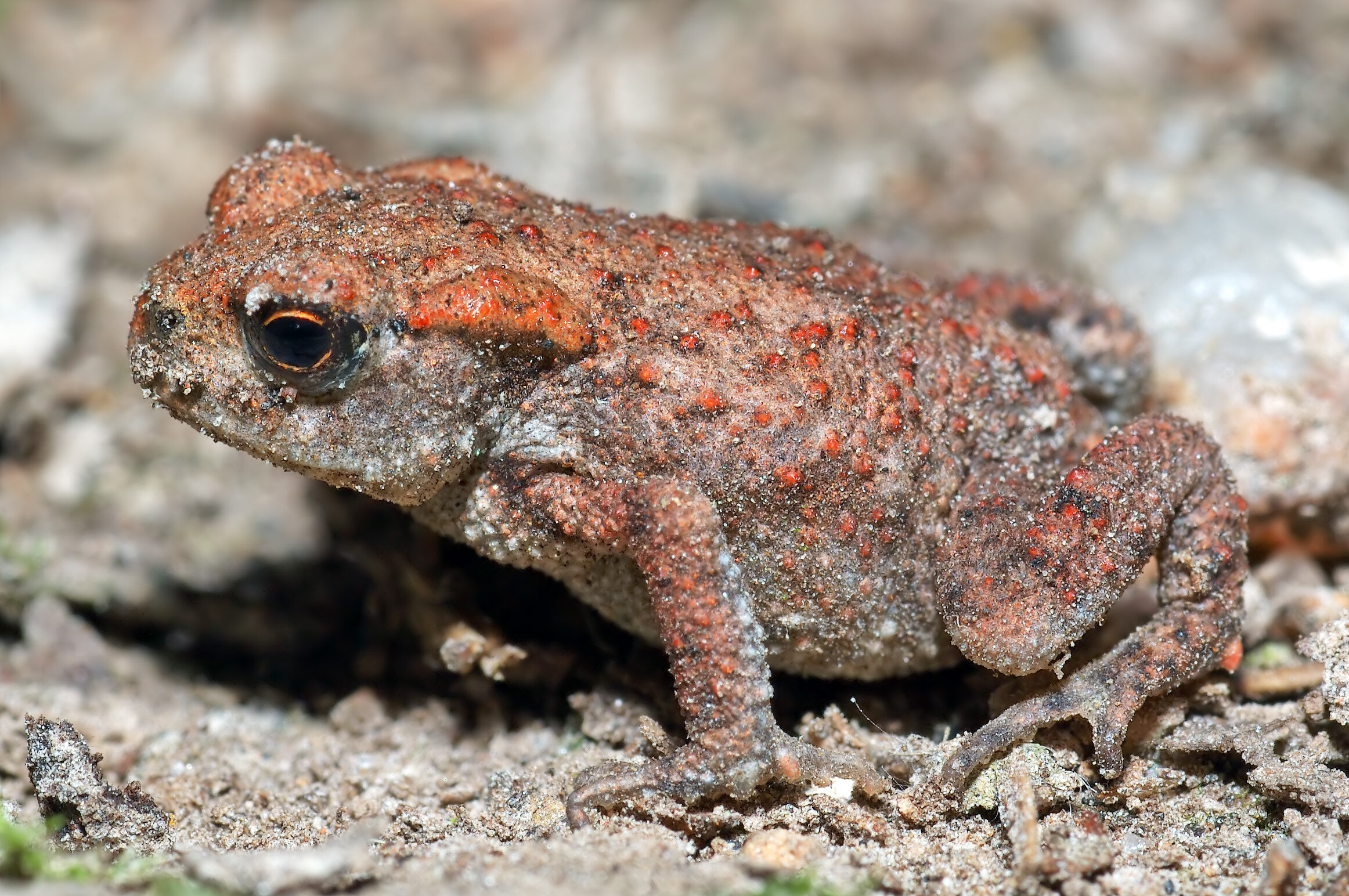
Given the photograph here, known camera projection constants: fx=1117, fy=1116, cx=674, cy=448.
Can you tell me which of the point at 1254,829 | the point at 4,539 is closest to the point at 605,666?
the point at 1254,829

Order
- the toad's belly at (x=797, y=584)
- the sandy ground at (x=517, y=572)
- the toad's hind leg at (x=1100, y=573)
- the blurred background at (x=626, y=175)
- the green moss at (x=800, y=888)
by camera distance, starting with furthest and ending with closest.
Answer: the blurred background at (x=626, y=175)
the toad's belly at (x=797, y=584)
the toad's hind leg at (x=1100, y=573)
the sandy ground at (x=517, y=572)
the green moss at (x=800, y=888)

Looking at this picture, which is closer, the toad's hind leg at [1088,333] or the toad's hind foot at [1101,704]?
the toad's hind foot at [1101,704]

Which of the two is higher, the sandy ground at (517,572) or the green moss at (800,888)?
the sandy ground at (517,572)

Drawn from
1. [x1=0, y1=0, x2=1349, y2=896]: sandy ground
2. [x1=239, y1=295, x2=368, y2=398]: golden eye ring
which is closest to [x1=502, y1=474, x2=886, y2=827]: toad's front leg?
[x1=0, y1=0, x2=1349, y2=896]: sandy ground

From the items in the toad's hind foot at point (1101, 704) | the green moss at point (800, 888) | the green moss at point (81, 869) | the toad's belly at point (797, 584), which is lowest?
the green moss at point (81, 869)

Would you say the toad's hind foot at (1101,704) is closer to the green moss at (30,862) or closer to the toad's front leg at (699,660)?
the toad's front leg at (699,660)

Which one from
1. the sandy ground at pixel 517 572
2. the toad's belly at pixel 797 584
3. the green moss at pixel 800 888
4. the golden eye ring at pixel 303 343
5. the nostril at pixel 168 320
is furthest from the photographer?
the toad's belly at pixel 797 584

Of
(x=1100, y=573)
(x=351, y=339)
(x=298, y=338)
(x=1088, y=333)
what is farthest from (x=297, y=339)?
(x=1088, y=333)

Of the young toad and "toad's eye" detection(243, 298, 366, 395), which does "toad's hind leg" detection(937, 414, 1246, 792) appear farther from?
"toad's eye" detection(243, 298, 366, 395)

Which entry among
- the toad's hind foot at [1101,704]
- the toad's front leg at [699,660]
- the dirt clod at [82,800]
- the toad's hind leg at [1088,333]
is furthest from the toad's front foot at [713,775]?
the toad's hind leg at [1088,333]
